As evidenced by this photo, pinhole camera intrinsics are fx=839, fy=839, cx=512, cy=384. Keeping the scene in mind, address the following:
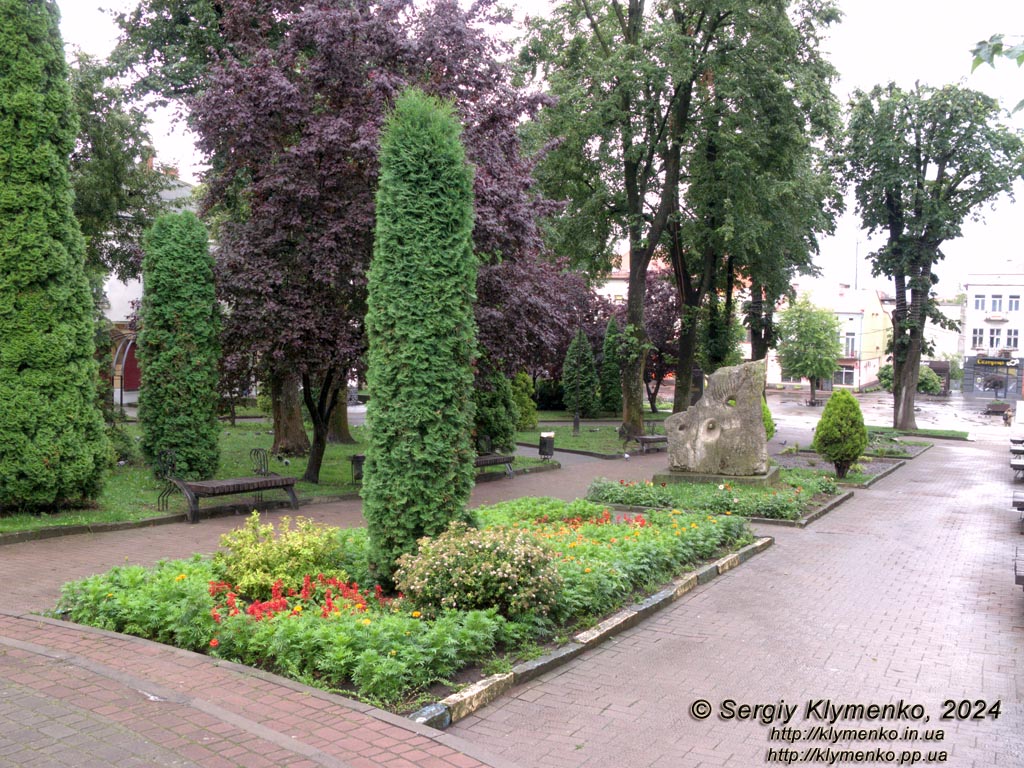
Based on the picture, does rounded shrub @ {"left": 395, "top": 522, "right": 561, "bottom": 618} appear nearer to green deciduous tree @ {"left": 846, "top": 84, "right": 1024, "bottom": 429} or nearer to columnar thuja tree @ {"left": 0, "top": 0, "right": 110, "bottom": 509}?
columnar thuja tree @ {"left": 0, "top": 0, "right": 110, "bottom": 509}

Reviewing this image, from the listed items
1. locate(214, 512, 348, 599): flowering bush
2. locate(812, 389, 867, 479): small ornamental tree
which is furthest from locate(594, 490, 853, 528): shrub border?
locate(214, 512, 348, 599): flowering bush

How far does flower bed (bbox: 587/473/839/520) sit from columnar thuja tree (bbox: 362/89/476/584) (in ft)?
18.9

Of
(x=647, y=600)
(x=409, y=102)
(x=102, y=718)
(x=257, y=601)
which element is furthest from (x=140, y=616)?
(x=409, y=102)

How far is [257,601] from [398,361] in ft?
7.78

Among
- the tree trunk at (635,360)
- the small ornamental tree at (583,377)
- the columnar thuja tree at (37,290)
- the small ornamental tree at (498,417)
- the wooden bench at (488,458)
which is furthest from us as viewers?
the small ornamental tree at (583,377)

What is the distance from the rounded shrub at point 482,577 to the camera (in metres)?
6.59

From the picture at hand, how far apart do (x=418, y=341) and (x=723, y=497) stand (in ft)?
24.6

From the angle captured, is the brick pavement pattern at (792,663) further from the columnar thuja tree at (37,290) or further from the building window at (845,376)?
the building window at (845,376)

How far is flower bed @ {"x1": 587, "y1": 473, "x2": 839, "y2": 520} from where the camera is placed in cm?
1302

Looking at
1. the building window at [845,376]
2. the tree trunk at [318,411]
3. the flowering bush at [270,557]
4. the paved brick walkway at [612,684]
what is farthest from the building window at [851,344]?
the flowering bush at [270,557]

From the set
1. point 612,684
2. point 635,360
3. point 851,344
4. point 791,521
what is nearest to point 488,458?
point 791,521

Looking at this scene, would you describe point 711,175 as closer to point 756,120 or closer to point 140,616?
point 756,120

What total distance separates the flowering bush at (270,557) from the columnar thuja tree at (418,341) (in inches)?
19.8

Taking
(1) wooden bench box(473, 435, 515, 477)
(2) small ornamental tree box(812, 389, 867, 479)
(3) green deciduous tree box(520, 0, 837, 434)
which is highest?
(3) green deciduous tree box(520, 0, 837, 434)
